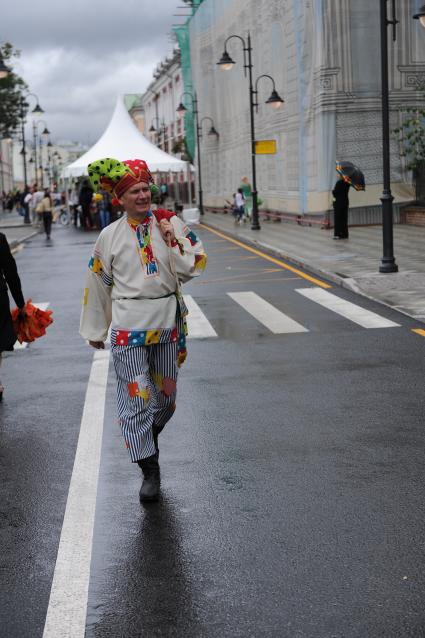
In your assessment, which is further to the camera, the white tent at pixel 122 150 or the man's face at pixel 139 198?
the white tent at pixel 122 150

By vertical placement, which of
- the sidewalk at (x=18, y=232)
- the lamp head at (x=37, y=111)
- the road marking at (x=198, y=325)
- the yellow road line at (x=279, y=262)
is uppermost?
the lamp head at (x=37, y=111)

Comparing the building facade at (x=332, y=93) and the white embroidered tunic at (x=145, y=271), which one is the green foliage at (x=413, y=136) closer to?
the building facade at (x=332, y=93)

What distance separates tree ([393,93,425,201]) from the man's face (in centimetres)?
2636

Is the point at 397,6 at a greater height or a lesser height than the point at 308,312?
greater

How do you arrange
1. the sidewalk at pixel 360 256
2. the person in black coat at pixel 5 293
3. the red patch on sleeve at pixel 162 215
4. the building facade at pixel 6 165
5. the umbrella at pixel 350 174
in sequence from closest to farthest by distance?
the red patch on sleeve at pixel 162 215
the person in black coat at pixel 5 293
the sidewalk at pixel 360 256
the umbrella at pixel 350 174
the building facade at pixel 6 165

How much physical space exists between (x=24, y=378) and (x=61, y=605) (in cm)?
547

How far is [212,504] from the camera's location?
536cm

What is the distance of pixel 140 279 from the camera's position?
549 cm

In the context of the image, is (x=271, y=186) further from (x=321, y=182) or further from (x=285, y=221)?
(x=321, y=182)

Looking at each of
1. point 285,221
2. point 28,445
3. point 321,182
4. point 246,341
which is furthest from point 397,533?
point 285,221

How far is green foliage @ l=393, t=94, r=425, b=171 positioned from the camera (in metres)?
31.0

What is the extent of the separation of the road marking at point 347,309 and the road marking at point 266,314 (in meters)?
0.72

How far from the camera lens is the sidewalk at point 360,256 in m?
14.4

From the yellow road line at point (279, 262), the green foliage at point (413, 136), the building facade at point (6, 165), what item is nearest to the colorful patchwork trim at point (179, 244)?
the yellow road line at point (279, 262)
